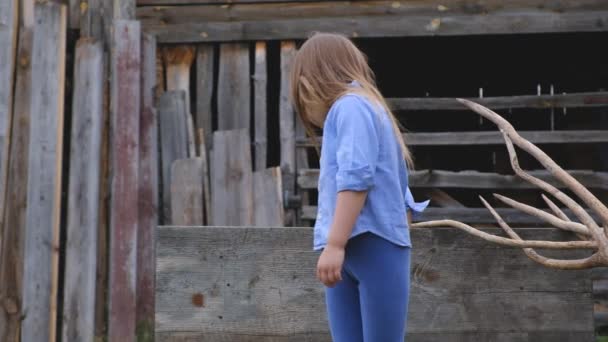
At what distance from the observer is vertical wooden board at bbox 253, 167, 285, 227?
626 cm

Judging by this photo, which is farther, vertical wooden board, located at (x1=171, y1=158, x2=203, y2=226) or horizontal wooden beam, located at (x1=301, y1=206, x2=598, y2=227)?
horizontal wooden beam, located at (x1=301, y1=206, x2=598, y2=227)

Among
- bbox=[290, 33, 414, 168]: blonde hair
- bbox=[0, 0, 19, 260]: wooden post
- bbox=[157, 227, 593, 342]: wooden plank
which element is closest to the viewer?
bbox=[290, 33, 414, 168]: blonde hair

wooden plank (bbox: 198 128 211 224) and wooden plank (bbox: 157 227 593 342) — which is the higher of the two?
wooden plank (bbox: 198 128 211 224)

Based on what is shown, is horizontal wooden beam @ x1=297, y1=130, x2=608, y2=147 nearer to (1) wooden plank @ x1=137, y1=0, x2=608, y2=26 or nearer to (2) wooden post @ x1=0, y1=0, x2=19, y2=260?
(1) wooden plank @ x1=137, y1=0, x2=608, y2=26

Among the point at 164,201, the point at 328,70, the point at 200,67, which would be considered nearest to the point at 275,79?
A: the point at 200,67

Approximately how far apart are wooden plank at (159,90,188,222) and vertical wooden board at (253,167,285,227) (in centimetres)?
59

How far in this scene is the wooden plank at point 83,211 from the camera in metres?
5.96

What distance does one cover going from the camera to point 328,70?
2633 mm

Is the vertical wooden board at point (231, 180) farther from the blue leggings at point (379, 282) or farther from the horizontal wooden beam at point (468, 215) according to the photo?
the blue leggings at point (379, 282)

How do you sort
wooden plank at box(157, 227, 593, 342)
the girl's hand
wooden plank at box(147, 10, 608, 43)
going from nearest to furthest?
1. the girl's hand
2. wooden plank at box(157, 227, 593, 342)
3. wooden plank at box(147, 10, 608, 43)

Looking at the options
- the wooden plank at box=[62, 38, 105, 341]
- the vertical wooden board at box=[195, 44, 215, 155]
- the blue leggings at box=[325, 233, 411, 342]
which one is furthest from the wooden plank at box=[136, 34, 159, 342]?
the blue leggings at box=[325, 233, 411, 342]

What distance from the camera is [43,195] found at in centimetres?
592

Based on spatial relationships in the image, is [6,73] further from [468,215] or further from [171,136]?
[468,215]

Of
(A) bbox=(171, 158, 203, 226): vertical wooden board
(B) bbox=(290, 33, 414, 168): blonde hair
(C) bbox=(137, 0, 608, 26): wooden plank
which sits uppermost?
Result: (C) bbox=(137, 0, 608, 26): wooden plank
